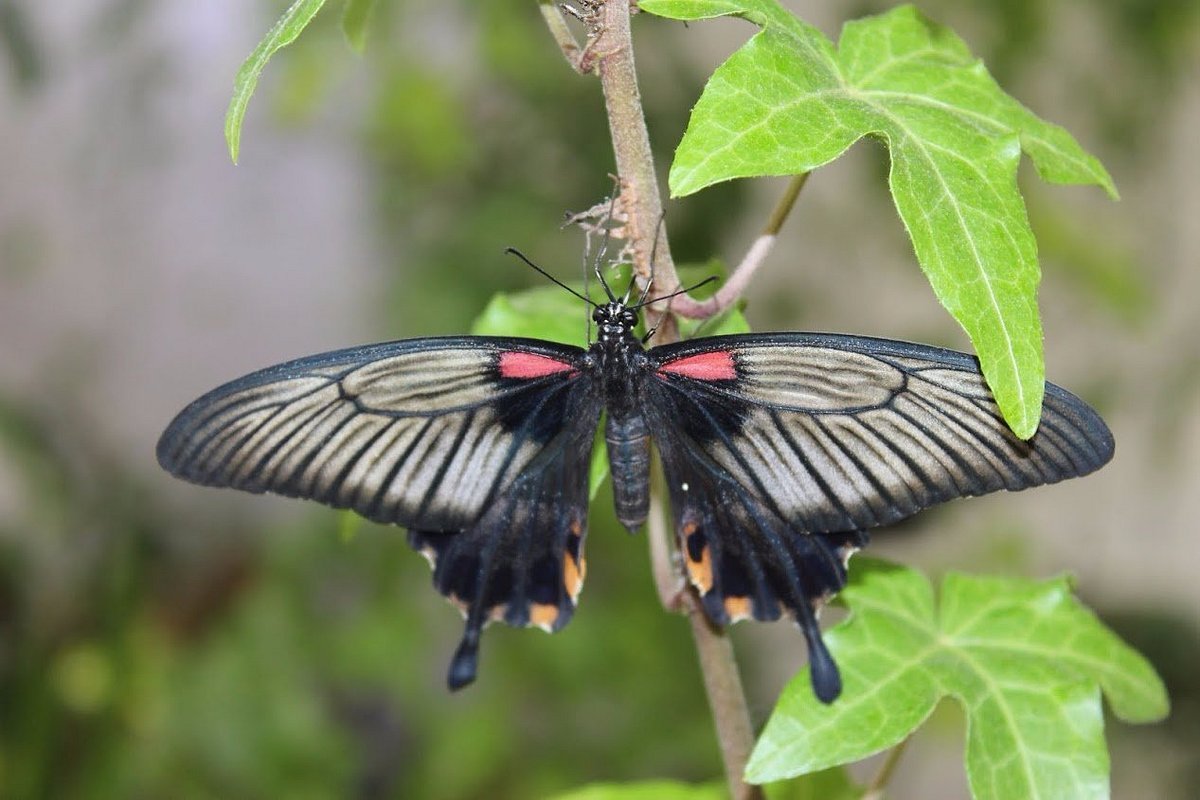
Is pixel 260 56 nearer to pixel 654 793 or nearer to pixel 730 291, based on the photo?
pixel 730 291

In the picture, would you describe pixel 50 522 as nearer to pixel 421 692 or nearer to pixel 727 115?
pixel 421 692

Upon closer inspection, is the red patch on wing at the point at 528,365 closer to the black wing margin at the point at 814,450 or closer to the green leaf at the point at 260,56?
the black wing margin at the point at 814,450

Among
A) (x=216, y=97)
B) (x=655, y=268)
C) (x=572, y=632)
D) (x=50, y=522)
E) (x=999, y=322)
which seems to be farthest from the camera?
(x=216, y=97)

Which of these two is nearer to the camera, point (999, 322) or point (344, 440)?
point (999, 322)

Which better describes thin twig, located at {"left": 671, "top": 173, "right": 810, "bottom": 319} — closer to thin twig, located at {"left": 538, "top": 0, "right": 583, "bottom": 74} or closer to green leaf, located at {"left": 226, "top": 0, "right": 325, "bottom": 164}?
thin twig, located at {"left": 538, "top": 0, "right": 583, "bottom": 74}

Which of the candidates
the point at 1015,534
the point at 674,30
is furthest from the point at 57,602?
the point at 1015,534

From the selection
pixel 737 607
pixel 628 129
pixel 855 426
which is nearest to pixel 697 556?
pixel 737 607
